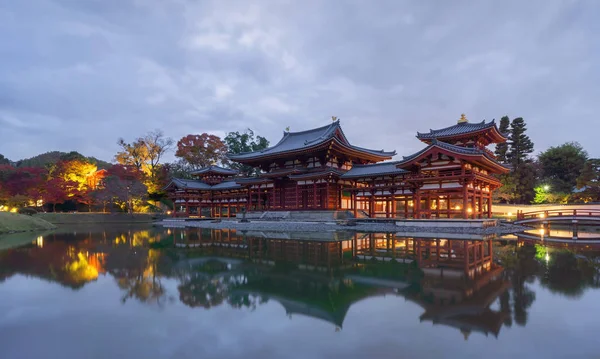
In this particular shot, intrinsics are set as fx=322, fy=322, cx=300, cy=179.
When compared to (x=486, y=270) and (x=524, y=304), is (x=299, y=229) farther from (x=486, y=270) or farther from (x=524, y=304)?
(x=524, y=304)

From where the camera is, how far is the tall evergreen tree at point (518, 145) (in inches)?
1633

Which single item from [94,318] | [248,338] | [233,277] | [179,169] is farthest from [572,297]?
[179,169]

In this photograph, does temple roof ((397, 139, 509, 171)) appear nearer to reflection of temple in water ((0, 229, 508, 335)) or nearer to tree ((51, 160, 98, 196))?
reflection of temple in water ((0, 229, 508, 335))

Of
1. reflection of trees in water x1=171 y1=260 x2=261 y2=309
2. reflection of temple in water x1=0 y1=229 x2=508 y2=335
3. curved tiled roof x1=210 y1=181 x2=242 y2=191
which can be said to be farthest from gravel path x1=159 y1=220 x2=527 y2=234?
reflection of trees in water x1=171 y1=260 x2=261 y2=309

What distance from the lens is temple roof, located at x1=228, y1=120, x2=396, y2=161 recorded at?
29.2 meters

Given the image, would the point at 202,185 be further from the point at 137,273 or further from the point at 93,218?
the point at 137,273

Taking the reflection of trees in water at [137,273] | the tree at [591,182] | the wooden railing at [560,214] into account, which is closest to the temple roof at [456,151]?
the wooden railing at [560,214]

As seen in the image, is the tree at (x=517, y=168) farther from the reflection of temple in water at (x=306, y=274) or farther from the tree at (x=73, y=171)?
the tree at (x=73, y=171)

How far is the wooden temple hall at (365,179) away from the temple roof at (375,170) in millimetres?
83

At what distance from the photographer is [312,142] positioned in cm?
3002

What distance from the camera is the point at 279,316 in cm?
601

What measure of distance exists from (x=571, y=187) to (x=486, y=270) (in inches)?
1762

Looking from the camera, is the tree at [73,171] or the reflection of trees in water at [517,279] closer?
the reflection of trees in water at [517,279]

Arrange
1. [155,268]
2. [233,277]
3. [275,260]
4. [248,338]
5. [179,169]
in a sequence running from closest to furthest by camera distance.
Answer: [248,338], [233,277], [155,268], [275,260], [179,169]
